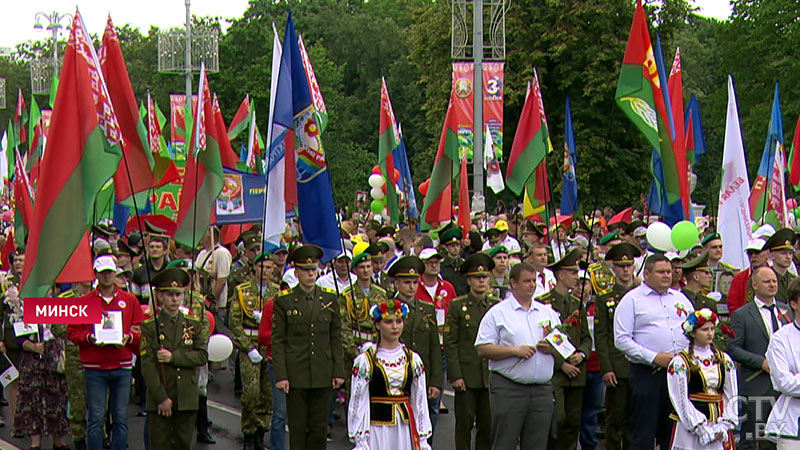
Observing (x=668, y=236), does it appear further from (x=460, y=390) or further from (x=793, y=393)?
(x=793, y=393)

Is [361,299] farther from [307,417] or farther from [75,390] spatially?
[75,390]

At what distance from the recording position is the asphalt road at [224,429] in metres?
11.8

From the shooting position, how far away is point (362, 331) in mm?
11328

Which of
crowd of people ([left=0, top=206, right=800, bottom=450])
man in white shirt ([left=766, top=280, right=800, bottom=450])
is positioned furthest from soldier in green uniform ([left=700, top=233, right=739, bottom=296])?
man in white shirt ([left=766, top=280, right=800, bottom=450])

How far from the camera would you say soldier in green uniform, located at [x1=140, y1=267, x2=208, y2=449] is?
9.50 m

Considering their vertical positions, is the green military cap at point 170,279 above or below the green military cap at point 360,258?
below

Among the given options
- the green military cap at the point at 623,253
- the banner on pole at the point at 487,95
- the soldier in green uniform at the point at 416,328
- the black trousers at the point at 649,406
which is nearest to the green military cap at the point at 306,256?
the soldier in green uniform at the point at 416,328

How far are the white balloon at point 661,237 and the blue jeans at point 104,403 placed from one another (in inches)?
217

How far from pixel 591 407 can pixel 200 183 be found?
15.8ft

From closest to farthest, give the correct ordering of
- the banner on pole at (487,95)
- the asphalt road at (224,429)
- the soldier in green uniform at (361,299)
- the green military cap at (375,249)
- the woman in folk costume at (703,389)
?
the woman in folk costume at (703,389) → the soldier in green uniform at (361,299) → the asphalt road at (224,429) → the green military cap at (375,249) → the banner on pole at (487,95)

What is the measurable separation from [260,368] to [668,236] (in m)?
4.47

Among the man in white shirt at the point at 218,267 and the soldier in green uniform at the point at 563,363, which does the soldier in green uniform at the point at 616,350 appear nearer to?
the soldier in green uniform at the point at 563,363

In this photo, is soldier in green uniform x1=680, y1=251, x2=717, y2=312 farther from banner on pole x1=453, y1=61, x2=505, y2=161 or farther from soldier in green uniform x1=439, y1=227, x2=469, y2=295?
banner on pole x1=453, y1=61, x2=505, y2=161

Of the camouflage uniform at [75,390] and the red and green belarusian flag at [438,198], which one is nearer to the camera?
the camouflage uniform at [75,390]
